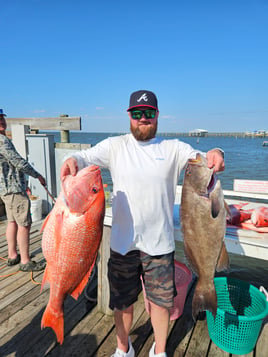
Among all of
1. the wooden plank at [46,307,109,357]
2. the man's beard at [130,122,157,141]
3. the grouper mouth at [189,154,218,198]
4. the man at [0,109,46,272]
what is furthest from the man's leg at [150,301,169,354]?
the man at [0,109,46,272]

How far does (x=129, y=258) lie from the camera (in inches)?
81.6

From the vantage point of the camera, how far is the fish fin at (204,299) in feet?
6.65

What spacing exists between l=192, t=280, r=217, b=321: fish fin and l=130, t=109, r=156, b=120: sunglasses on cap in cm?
152

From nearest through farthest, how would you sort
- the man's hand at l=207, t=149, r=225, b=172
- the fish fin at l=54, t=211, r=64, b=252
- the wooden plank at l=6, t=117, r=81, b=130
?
the fish fin at l=54, t=211, r=64, b=252
the man's hand at l=207, t=149, r=225, b=172
the wooden plank at l=6, t=117, r=81, b=130

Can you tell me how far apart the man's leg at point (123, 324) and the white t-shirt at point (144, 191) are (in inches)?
25.9

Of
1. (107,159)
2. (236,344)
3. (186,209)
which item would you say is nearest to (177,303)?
(236,344)

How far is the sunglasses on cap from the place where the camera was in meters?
2.06

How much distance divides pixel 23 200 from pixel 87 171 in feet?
8.30

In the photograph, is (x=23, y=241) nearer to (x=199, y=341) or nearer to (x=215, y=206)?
(x=199, y=341)

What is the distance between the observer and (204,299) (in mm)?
2055

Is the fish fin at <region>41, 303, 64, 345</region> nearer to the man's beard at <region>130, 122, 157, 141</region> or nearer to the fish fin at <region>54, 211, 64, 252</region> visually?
the fish fin at <region>54, 211, 64, 252</region>

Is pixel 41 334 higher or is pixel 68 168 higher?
pixel 68 168

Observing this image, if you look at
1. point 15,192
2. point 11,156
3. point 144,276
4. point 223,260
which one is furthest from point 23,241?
point 223,260

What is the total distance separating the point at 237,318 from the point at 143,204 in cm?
145
